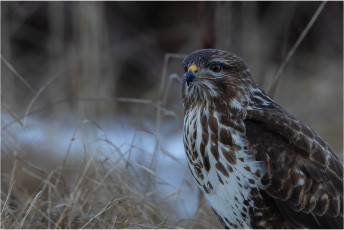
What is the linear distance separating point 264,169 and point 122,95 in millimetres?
7067

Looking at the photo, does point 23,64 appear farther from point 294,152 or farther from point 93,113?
point 294,152

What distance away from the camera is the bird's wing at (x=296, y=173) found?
3178mm

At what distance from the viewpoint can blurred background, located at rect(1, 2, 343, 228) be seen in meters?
4.11

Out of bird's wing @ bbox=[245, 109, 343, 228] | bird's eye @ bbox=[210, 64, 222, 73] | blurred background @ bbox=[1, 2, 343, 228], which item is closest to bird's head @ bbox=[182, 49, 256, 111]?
bird's eye @ bbox=[210, 64, 222, 73]

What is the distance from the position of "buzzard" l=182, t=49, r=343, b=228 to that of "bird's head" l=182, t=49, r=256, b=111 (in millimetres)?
65

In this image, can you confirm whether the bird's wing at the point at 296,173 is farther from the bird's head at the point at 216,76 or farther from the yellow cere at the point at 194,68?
the yellow cere at the point at 194,68

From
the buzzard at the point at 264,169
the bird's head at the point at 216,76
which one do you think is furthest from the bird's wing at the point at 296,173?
the bird's head at the point at 216,76

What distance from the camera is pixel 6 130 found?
14.9 feet

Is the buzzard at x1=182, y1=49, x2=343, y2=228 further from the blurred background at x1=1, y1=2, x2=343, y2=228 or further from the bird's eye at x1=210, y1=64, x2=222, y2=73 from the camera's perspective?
the blurred background at x1=1, y1=2, x2=343, y2=228

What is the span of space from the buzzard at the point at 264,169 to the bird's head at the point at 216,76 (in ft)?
0.21

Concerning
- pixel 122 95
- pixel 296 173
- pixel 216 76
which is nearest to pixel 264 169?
pixel 296 173

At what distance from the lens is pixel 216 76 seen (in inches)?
138

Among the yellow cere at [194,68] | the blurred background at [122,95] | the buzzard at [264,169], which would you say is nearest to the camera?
the buzzard at [264,169]

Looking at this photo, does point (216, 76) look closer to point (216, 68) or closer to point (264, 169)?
point (216, 68)
